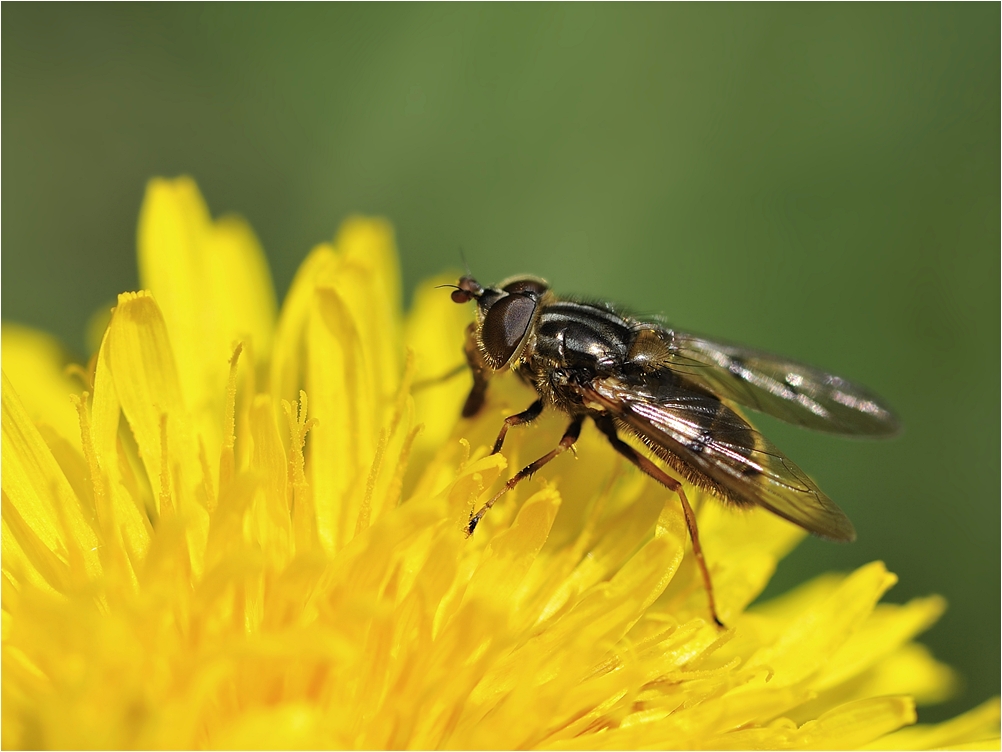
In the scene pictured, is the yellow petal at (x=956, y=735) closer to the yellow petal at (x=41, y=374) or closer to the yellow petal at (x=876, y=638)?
the yellow petal at (x=876, y=638)

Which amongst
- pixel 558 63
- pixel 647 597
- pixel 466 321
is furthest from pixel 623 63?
pixel 647 597

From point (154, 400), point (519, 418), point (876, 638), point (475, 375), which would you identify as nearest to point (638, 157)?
point (475, 375)

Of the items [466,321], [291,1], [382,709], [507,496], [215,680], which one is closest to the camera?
[215,680]

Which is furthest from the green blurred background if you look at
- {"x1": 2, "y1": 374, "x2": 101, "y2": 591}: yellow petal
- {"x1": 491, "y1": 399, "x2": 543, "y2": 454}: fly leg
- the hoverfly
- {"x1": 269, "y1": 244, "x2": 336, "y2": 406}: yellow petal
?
{"x1": 2, "y1": 374, "x2": 101, "y2": 591}: yellow petal

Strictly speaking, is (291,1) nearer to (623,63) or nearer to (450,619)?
(623,63)

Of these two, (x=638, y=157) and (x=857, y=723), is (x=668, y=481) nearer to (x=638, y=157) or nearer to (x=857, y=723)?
(x=857, y=723)

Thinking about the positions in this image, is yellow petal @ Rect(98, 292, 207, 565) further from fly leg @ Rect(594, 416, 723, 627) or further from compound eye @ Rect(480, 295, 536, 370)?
fly leg @ Rect(594, 416, 723, 627)

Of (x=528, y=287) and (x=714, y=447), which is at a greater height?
(x=528, y=287)
